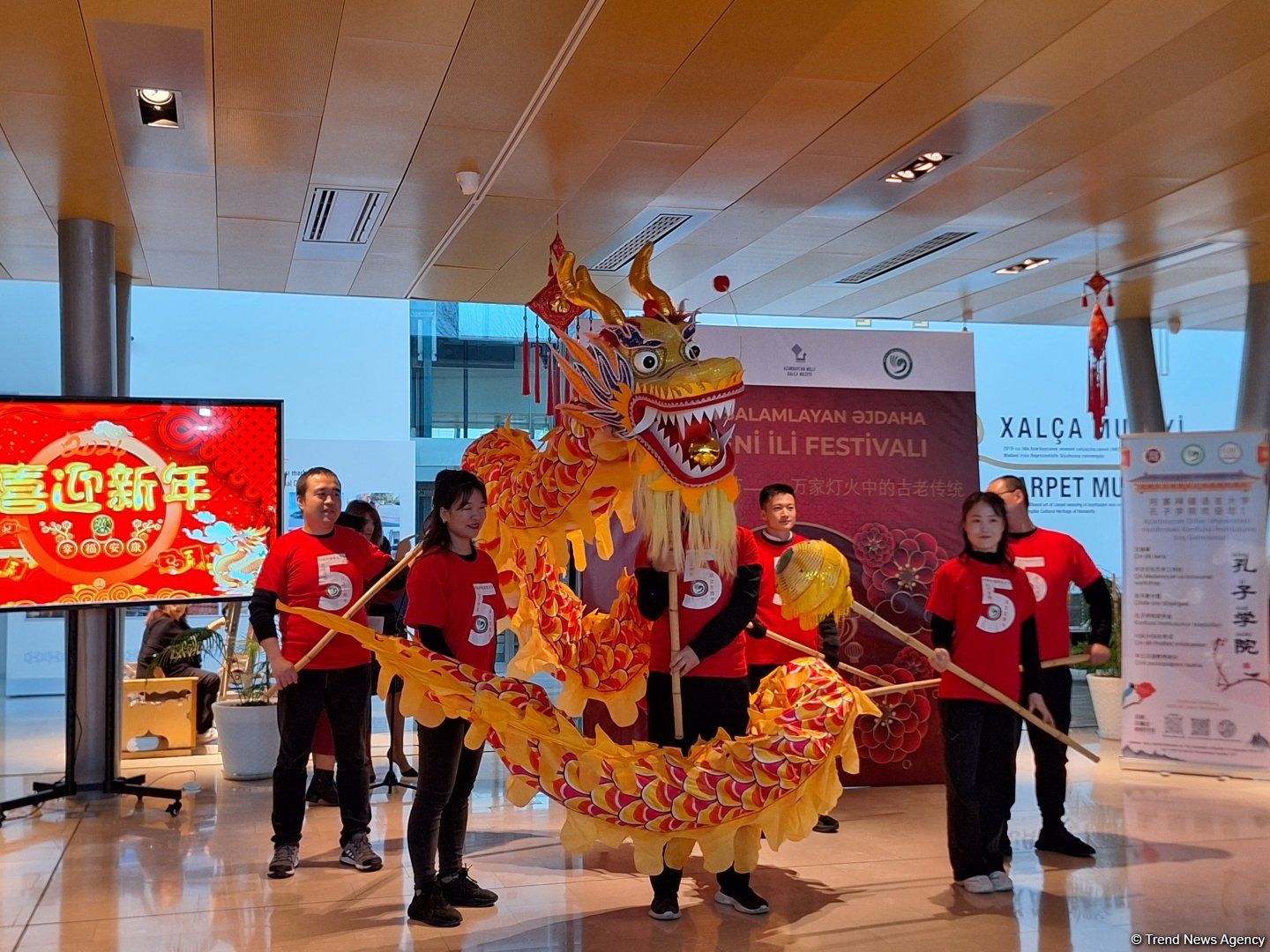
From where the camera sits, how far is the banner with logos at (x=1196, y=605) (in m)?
5.95

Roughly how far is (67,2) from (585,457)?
6.77 ft

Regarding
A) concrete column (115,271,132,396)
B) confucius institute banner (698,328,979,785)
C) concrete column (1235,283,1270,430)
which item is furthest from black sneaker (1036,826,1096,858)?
concrete column (115,271,132,396)

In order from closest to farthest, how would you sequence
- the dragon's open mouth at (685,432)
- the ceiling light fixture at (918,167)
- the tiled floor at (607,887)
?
the dragon's open mouth at (685,432) → the tiled floor at (607,887) → the ceiling light fixture at (918,167)

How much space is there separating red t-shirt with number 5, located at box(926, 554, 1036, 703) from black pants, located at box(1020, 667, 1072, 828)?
1.68 ft

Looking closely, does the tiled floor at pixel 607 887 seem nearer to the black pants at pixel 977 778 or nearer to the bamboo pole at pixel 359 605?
the black pants at pixel 977 778

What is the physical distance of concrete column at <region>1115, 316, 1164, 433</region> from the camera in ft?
26.3

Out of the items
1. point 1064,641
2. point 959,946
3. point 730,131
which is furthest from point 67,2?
point 1064,641

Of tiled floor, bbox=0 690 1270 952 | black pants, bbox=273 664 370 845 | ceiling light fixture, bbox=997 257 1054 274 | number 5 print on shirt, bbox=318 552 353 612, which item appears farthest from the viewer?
ceiling light fixture, bbox=997 257 1054 274

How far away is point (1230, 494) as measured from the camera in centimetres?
615

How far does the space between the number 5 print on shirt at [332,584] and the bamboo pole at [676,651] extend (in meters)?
1.42

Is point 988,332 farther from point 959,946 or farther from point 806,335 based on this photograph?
point 959,946

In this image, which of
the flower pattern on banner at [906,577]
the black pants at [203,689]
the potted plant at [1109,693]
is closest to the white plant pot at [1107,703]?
the potted plant at [1109,693]

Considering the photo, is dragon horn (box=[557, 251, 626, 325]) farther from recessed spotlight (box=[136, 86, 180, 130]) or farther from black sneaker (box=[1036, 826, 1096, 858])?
black sneaker (box=[1036, 826, 1096, 858])

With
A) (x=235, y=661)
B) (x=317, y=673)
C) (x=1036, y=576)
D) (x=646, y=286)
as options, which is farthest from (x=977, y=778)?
(x=235, y=661)
